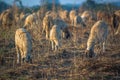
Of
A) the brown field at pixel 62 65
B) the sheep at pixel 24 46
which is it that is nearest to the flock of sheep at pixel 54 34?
the sheep at pixel 24 46

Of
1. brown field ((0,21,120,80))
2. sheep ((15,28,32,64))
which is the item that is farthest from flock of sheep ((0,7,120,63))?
brown field ((0,21,120,80))

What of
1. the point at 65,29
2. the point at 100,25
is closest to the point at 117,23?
the point at 65,29

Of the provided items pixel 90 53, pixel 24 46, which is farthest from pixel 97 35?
pixel 24 46

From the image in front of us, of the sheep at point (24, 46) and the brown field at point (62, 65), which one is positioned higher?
the sheep at point (24, 46)

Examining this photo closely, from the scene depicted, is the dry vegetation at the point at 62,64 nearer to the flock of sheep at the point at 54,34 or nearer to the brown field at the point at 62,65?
the brown field at the point at 62,65

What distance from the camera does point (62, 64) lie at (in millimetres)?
11820

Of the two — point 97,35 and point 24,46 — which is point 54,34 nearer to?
point 97,35

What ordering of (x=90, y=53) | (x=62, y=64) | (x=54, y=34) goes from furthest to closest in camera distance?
(x=54, y=34), (x=90, y=53), (x=62, y=64)

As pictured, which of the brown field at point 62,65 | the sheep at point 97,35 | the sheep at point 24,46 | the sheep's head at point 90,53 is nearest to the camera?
the brown field at point 62,65

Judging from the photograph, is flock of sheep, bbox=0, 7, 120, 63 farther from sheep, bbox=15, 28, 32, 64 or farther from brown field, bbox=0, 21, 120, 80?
brown field, bbox=0, 21, 120, 80

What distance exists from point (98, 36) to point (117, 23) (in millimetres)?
4550

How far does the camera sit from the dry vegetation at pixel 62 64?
10.3 meters

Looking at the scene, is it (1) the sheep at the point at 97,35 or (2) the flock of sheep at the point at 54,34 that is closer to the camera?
(2) the flock of sheep at the point at 54,34

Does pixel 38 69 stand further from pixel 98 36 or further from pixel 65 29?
pixel 65 29
